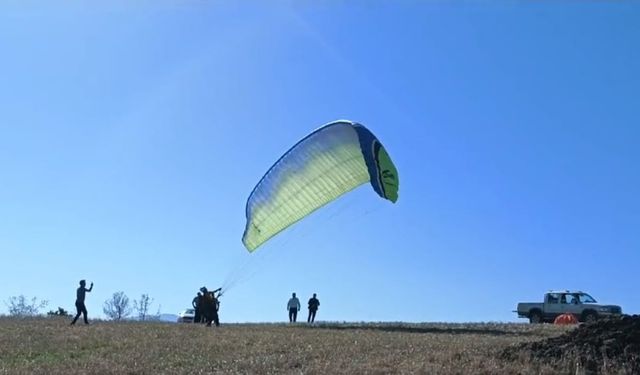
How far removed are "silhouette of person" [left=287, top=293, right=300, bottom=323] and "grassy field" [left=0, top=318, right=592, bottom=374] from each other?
12.8m

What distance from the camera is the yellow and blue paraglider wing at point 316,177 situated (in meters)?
27.4

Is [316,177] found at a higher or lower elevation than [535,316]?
higher

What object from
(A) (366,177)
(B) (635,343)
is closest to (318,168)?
(A) (366,177)

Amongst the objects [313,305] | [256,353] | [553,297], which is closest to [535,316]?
[553,297]

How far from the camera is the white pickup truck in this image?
3950 cm

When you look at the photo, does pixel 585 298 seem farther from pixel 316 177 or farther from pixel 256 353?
pixel 256 353

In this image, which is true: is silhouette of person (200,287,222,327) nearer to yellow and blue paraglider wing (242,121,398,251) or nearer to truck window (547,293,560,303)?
yellow and blue paraglider wing (242,121,398,251)

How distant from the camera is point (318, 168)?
96.2ft

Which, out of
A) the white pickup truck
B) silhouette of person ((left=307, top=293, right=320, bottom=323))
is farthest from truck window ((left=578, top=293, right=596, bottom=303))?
silhouette of person ((left=307, top=293, right=320, bottom=323))

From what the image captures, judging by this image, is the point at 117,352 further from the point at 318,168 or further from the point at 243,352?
the point at 318,168

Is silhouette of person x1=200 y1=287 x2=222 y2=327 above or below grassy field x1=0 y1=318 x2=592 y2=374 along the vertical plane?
above

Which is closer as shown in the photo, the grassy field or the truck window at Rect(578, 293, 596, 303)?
the grassy field

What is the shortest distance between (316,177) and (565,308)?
16.9 m

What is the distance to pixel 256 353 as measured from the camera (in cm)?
1962
